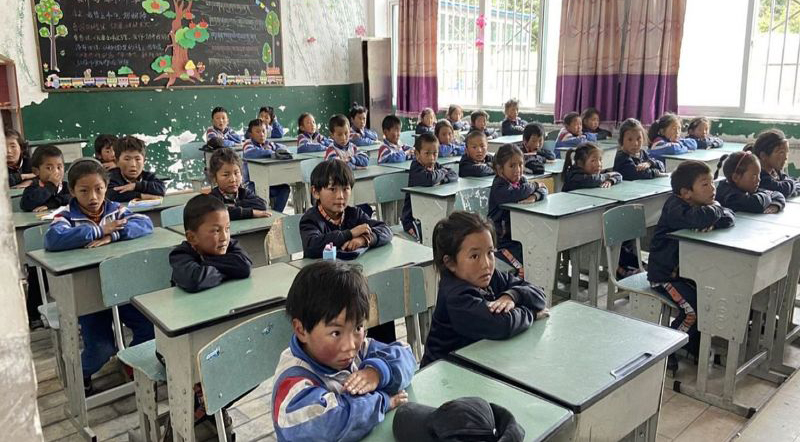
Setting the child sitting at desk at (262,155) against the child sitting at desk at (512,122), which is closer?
the child sitting at desk at (262,155)

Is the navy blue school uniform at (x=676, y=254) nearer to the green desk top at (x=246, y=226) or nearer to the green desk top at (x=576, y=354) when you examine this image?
the green desk top at (x=576, y=354)

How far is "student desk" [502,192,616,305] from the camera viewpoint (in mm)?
3074

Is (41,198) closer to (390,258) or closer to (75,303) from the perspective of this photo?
(75,303)

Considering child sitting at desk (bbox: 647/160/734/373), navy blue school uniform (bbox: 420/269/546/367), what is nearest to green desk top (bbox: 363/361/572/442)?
navy blue school uniform (bbox: 420/269/546/367)

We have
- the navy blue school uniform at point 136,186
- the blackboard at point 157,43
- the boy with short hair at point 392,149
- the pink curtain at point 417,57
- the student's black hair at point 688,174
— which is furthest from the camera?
the pink curtain at point 417,57

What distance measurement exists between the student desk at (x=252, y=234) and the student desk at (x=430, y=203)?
98 cm

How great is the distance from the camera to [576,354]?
61.0 inches

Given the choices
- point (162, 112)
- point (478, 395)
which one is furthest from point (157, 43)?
point (478, 395)

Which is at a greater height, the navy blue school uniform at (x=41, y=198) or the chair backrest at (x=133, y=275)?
the navy blue school uniform at (x=41, y=198)

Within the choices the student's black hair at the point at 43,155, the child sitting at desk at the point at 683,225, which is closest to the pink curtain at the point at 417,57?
the student's black hair at the point at 43,155

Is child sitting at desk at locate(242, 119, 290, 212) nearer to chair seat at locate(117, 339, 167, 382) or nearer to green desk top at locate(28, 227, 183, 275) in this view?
green desk top at locate(28, 227, 183, 275)

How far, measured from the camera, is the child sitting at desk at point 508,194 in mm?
3359

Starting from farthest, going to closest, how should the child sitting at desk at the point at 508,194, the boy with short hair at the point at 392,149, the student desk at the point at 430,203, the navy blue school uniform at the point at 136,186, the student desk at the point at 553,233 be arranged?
the boy with short hair at the point at 392,149 → the navy blue school uniform at the point at 136,186 → the student desk at the point at 430,203 → the child sitting at desk at the point at 508,194 → the student desk at the point at 553,233

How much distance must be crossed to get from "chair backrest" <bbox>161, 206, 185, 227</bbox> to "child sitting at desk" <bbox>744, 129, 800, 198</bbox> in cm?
324
